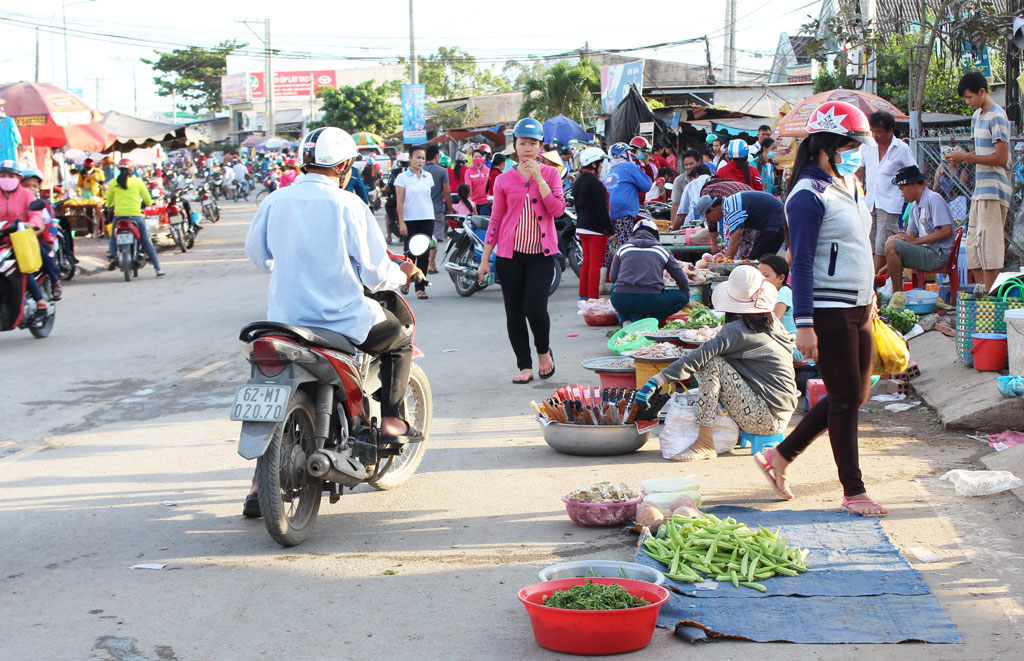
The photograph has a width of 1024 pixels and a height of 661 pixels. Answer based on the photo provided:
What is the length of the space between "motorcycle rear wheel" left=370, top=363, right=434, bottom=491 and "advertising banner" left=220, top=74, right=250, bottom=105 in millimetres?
86659

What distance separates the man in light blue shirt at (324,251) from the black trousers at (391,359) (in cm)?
1

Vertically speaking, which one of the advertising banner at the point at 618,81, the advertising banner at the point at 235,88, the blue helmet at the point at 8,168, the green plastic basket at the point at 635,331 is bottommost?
the green plastic basket at the point at 635,331

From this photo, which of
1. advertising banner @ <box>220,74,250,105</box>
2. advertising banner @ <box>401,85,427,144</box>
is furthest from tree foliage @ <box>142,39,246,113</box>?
advertising banner @ <box>401,85,427,144</box>

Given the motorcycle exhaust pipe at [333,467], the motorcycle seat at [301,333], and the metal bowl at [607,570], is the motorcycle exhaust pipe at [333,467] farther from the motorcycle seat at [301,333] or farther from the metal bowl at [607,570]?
the metal bowl at [607,570]

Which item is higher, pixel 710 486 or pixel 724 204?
pixel 724 204

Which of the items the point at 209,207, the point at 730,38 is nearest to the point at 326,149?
the point at 209,207

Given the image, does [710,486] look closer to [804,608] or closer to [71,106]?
[804,608]

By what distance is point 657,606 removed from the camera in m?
3.62

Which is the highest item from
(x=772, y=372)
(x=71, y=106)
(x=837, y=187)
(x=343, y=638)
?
(x=71, y=106)

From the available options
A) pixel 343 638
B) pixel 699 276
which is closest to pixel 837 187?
pixel 343 638

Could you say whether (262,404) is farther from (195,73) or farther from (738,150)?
(195,73)

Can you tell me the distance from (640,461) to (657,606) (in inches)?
111

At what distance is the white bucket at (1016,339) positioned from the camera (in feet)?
22.8

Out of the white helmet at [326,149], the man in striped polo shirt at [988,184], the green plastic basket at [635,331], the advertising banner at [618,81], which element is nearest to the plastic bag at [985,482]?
the green plastic basket at [635,331]
